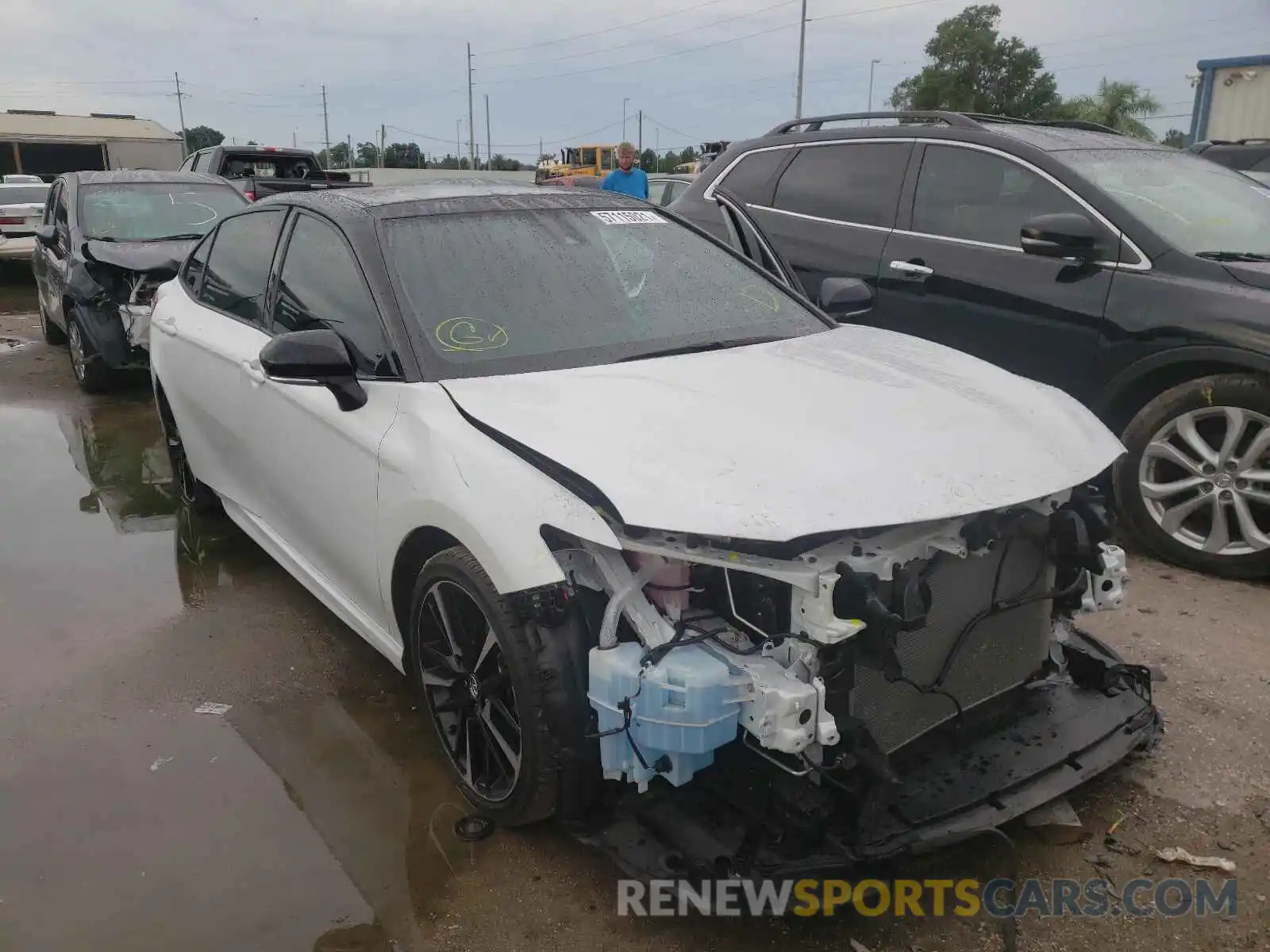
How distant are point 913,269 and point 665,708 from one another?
3.68m

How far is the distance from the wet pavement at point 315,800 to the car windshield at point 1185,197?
1.55 metres

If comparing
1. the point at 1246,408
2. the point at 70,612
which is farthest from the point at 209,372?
the point at 1246,408

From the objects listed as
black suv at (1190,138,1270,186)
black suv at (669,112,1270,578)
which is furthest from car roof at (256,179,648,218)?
black suv at (1190,138,1270,186)

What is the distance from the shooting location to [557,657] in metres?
2.40

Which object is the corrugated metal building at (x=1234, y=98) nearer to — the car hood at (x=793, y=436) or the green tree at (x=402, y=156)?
the car hood at (x=793, y=436)

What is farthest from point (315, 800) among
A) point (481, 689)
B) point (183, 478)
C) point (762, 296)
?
point (183, 478)

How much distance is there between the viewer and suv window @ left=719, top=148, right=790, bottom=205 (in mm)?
6168

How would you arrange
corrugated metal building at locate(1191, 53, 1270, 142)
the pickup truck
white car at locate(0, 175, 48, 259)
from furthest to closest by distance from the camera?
white car at locate(0, 175, 48, 259) → corrugated metal building at locate(1191, 53, 1270, 142) → the pickup truck

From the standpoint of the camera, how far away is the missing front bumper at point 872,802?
88.3 inches

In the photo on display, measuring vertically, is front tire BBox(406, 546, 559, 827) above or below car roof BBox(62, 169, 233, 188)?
below

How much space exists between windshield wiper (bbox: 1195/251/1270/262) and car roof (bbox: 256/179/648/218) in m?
2.52

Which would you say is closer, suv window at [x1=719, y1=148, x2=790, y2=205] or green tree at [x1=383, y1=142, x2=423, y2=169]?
suv window at [x1=719, y1=148, x2=790, y2=205]

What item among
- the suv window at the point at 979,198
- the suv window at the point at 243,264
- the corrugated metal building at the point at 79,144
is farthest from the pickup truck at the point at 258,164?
the corrugated metal building at the point at 79,144

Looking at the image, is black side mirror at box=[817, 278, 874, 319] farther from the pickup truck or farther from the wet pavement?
the pickup truck
